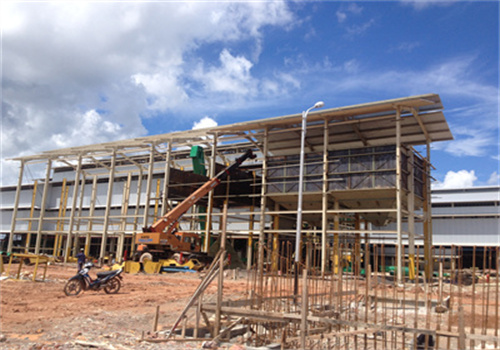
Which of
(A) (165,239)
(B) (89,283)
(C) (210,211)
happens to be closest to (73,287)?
(B) (89,283)

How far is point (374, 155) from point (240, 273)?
11838mm

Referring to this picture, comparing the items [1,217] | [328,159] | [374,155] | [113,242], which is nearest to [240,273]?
[328,159]

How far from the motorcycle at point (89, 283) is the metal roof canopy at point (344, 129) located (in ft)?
54.8

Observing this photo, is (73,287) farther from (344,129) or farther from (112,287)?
(344,129)

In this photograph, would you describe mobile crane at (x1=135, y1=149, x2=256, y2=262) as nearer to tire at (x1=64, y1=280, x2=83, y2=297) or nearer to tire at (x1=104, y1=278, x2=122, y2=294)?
tire at (x1=104, y1=278, x2=122, y2=294)

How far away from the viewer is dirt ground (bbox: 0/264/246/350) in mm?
10352

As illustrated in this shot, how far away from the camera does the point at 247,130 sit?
3369cm

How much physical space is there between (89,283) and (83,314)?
4943 millimetres

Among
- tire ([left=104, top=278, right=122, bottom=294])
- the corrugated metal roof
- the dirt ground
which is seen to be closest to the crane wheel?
the dirt ground

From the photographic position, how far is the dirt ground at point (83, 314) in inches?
408

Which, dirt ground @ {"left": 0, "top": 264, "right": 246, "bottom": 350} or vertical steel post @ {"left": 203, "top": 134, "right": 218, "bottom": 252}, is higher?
vertical steel post @ {"left": 203, "top": 134, "right": 218, "bottom": 252}

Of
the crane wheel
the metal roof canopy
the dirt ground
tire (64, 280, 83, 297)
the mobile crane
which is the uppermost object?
the metal roof canopy

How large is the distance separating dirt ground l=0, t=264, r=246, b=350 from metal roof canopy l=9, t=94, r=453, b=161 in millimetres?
13881

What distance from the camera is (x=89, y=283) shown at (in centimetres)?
1816
